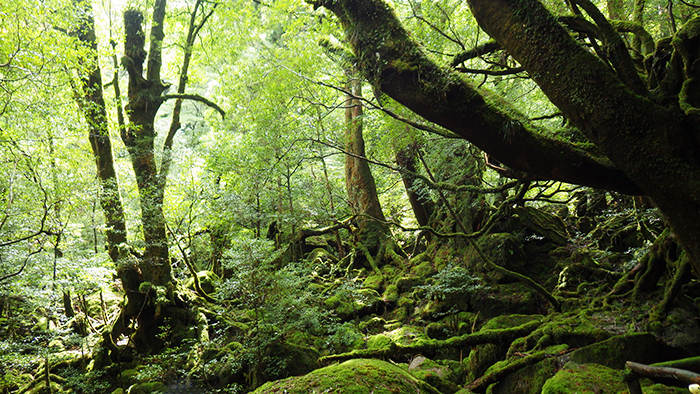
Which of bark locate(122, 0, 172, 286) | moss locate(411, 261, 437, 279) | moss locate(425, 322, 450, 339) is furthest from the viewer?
bark locate(122, 0, 172, 286)

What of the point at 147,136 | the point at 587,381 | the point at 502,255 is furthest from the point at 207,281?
the point at 587,381

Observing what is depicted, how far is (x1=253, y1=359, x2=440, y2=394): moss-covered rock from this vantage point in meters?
2.87

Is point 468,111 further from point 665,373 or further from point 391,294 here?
point 391,294

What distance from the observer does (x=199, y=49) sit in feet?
43.8

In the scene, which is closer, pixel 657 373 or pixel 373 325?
pixel 657 373

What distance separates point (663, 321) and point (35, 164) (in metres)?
10.4

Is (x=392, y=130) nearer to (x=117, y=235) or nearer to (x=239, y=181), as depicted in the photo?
(x=239, y=181)

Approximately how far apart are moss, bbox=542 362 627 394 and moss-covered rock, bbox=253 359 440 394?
3.32 ft

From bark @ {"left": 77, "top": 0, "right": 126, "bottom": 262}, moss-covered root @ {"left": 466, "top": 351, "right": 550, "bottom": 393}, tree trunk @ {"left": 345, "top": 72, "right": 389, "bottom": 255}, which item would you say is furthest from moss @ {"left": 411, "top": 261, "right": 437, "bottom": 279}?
bark @ {"left": 77, "top": 0, "right": 126, "bottom": 262}

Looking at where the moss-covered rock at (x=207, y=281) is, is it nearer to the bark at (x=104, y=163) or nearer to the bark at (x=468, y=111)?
the bark at (x=104, y=163)

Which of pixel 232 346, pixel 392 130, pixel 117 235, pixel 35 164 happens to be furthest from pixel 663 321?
pixel 117 235

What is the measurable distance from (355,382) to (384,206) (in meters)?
12.9

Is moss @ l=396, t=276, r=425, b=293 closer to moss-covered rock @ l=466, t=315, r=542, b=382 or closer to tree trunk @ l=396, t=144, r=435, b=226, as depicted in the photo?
tree trunk @ l=396, t=144, r=435, b=226

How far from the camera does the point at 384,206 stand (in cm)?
1568
